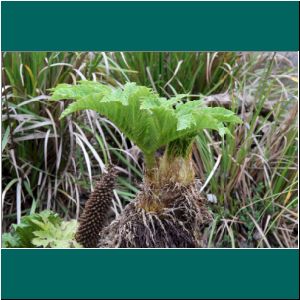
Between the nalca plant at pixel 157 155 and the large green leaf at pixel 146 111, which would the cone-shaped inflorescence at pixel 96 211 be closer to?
the nalca plant at pixel 157 155

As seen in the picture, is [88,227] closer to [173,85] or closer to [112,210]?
[112,210]

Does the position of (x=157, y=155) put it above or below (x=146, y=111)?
below

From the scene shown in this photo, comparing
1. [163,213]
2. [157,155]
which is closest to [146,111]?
[157,155]

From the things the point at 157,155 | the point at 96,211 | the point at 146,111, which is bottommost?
the point at 96,211

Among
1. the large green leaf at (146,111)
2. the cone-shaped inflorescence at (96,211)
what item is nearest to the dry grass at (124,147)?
the cone-shaped inflorescence at (96,211)

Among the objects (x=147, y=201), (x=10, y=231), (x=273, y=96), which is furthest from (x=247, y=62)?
(x=10, y=231)

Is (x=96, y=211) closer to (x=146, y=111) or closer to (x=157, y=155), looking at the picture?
(x=157, y=155)
